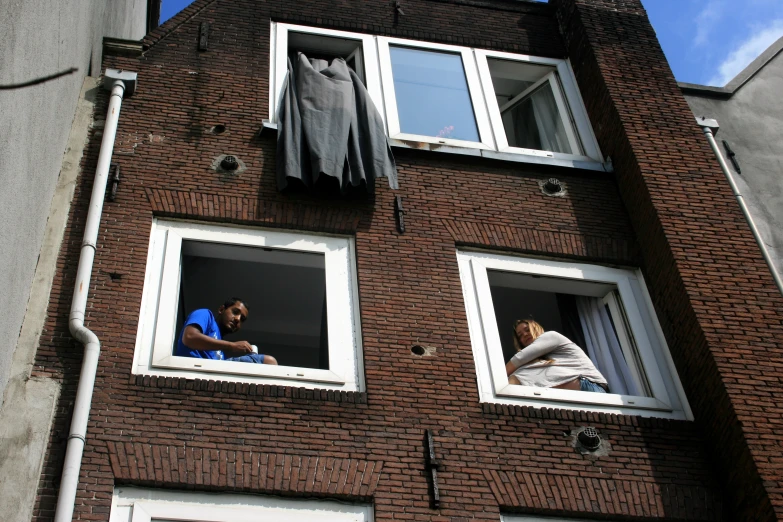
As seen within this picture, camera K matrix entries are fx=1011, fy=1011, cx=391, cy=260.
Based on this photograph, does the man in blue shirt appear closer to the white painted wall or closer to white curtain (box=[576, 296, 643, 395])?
the white painted wall

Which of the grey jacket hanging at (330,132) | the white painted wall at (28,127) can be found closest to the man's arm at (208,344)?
the white painted wall at (28,127)

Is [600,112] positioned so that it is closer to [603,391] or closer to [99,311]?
[603,391]

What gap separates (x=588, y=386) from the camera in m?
10.1

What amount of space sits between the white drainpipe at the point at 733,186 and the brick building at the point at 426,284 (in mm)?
108

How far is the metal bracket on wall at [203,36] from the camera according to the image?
41.6ft

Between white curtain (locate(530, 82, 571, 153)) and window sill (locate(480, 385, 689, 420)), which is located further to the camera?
white curtain (locate(530, 82, 571, 153))

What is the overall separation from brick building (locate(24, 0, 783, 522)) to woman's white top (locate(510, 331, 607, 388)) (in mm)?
386

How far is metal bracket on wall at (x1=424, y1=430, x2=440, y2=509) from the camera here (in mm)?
8406

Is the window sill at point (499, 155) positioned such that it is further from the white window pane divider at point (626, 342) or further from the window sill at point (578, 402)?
the window sill at point (578, 402)

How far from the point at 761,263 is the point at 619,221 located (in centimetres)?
165

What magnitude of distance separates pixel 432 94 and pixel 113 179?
448 cm

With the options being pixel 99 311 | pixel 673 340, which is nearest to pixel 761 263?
pixel 673 340

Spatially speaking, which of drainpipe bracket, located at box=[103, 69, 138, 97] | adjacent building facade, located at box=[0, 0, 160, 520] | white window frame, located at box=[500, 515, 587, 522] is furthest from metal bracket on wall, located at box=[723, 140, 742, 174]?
adjacent building facade, located at box=[0, 0, 160, 520]

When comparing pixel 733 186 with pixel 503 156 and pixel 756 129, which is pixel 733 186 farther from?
pixel 503 156
